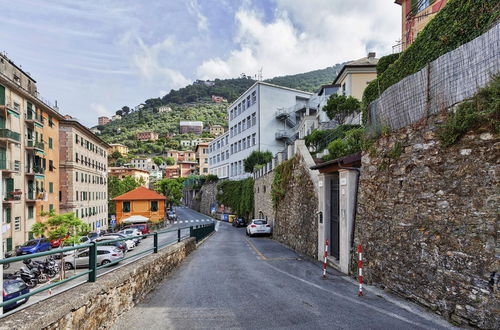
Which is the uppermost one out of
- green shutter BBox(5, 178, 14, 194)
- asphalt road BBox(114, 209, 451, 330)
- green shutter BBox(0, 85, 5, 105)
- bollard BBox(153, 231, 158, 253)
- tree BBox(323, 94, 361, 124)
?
green shutter BBox(0, 85, 5, 105)

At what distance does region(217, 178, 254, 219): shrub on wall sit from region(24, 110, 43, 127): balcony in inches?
933

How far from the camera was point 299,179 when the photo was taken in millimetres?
16172

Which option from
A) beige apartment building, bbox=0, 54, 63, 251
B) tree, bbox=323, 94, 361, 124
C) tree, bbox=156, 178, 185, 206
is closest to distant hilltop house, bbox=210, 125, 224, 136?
tree, bbox=156, 178, 185, 206

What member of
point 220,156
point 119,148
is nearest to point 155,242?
point 220,156

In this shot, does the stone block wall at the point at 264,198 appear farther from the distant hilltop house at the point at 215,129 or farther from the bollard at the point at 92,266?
the distant hilltop house at the point at 215,129

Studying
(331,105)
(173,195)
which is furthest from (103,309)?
(173,195)

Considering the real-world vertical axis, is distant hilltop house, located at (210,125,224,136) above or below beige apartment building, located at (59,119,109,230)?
above

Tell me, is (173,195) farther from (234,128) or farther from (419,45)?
(419,45)

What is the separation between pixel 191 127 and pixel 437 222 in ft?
648

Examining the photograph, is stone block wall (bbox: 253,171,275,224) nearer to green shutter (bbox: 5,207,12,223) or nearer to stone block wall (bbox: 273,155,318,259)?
stone block wall (bbox: 273,155,318,259)

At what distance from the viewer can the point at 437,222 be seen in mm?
5418

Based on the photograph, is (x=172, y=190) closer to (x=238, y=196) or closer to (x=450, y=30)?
(x=238, y=196)

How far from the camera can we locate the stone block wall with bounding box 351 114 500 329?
14.7 feet

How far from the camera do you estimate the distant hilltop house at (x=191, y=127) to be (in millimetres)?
196375
